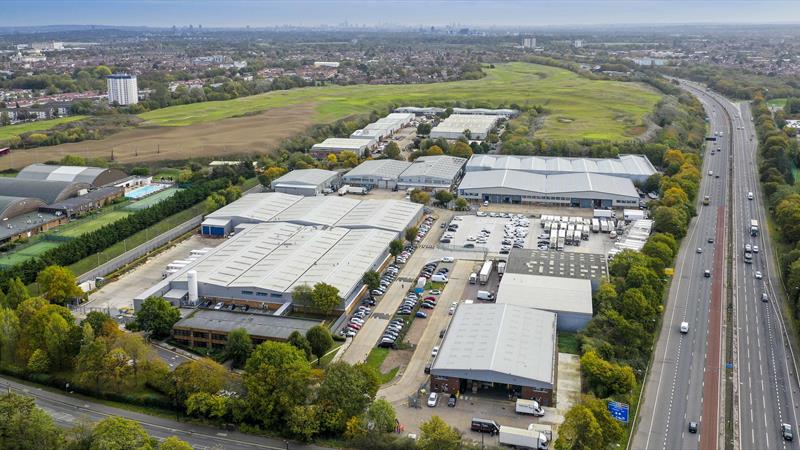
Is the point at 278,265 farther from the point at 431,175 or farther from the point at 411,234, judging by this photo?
the point at 431,175

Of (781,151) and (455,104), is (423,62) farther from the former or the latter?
(781,151)

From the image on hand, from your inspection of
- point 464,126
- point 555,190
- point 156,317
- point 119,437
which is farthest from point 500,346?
point 464,126

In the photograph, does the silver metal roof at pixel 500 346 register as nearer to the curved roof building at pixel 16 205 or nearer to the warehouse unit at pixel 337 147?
the curved roof building at pixel 16 205

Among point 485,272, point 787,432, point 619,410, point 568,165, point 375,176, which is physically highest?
point 568,165

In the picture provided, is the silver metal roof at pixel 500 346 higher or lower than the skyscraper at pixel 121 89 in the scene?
lower

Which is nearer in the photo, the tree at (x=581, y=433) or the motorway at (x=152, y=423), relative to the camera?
the tree at (x=581, y=433)

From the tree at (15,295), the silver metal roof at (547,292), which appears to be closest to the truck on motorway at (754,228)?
the silver metal roof at (547,292)

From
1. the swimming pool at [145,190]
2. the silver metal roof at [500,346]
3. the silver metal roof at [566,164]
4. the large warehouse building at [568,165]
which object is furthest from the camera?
the silver metal roof at [566,164]
